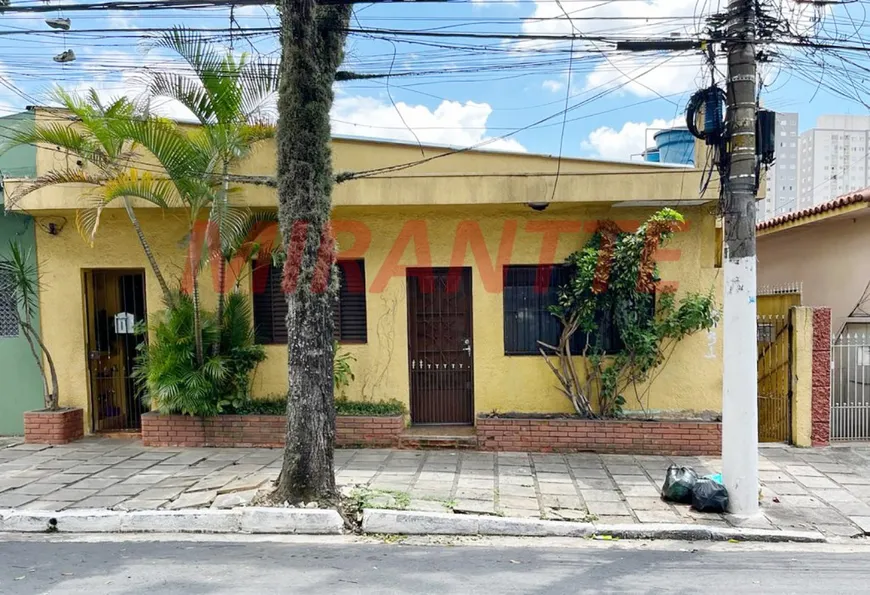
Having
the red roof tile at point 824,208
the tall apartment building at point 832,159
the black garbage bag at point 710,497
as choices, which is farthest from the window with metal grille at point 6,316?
the tall apartment building at point 832,159

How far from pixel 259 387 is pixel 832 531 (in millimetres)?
6750

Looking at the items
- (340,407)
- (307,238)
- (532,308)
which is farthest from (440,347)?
(307,238)

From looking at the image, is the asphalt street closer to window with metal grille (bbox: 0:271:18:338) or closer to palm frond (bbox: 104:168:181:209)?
palm frond (bbox: 104:168:181:209)

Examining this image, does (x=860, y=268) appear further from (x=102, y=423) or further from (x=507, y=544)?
(x=102, y=423)

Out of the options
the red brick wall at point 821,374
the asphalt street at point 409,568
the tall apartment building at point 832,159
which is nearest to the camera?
the asphalt street at point 409,568

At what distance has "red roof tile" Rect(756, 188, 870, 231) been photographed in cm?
803

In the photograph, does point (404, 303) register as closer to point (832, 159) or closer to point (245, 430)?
point (245, 430)

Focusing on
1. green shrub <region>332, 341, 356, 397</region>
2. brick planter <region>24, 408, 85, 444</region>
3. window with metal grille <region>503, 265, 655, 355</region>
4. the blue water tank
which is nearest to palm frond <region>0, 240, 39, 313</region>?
brick planter <region>24, 408, 85, 444</region>

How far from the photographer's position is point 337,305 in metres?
7.57

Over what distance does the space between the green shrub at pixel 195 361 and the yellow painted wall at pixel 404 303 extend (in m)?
0.45

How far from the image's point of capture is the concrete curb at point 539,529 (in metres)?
4.64

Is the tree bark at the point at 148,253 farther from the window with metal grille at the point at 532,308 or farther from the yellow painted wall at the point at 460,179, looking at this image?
the window with metal grille at the point at 532,308

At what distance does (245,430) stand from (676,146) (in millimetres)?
7201

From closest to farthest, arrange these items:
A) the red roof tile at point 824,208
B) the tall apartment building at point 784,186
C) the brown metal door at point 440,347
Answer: the brown metal door at point 440,347
the red roof tile at point 824,208
the tall apartment building at point 784,186
